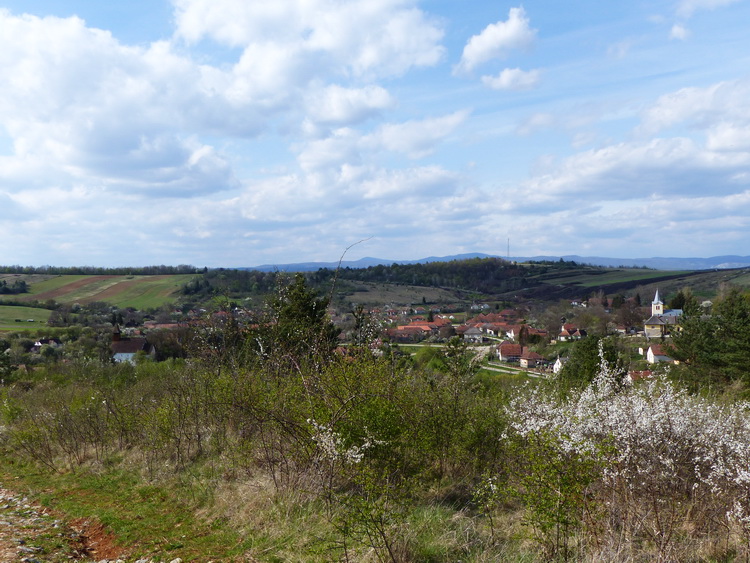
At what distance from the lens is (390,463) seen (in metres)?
7.00

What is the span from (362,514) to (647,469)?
10.7ft

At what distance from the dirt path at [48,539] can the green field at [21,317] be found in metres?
59.0

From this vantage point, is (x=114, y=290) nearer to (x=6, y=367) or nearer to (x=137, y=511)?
(x=6, y=367)

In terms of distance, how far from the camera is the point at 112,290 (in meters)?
83.3

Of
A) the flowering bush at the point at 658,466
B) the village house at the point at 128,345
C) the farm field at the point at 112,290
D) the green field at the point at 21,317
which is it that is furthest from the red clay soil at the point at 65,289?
the flowering bush at the point at 658,466

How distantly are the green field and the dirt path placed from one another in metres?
59.0

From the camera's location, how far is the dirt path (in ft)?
18.9

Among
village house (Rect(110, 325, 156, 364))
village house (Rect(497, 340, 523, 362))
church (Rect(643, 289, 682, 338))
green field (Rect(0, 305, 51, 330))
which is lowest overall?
village house (Rect(497, 340, 523, 362))

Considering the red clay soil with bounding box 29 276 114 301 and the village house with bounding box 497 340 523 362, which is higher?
the red clay soil with bounding box 29 276 114 301

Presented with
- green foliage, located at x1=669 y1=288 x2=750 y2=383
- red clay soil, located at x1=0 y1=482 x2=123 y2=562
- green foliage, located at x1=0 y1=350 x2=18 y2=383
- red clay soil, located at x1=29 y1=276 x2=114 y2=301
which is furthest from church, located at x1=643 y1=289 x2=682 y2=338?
red clay soil, located at x1=29 y1=276 x2=114 y2=301

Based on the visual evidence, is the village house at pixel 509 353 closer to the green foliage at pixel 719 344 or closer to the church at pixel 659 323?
the church at pixel 659 323

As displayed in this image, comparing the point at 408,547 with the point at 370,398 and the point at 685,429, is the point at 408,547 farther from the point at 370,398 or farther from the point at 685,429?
the point at 685,429

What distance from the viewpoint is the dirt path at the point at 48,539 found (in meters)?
5.77

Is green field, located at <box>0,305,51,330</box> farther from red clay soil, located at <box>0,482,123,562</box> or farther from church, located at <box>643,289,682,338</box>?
church, located at <box>643,289,682,338</box>
